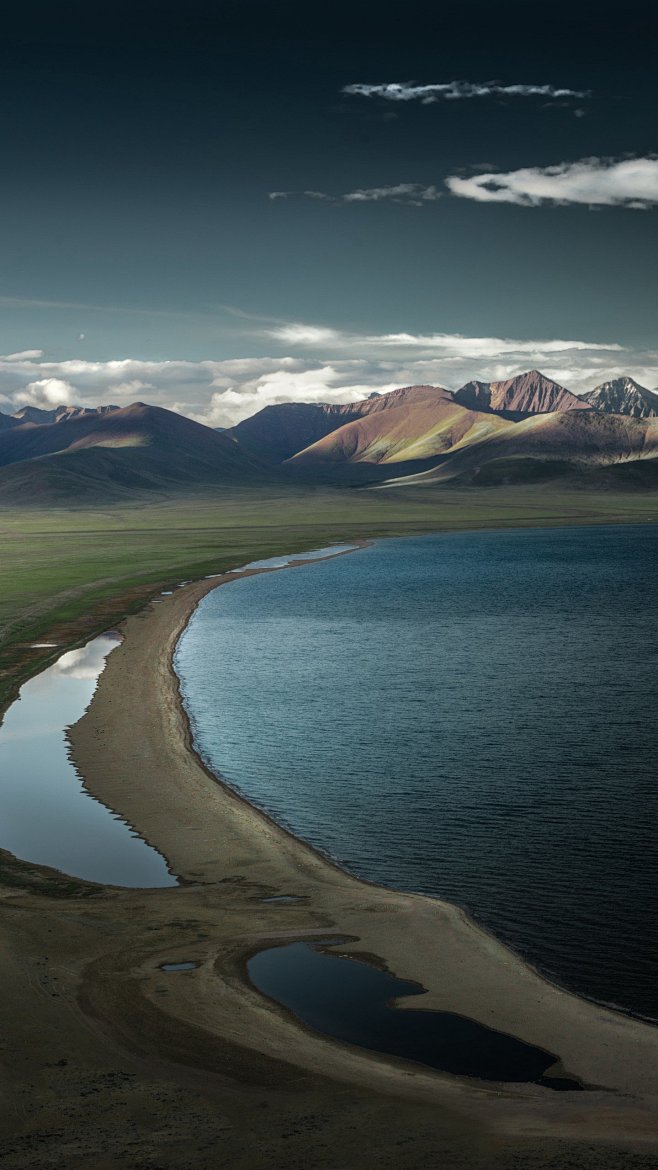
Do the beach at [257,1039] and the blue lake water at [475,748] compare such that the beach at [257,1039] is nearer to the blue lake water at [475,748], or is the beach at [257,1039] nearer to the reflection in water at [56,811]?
the reflection in water at [56,811]

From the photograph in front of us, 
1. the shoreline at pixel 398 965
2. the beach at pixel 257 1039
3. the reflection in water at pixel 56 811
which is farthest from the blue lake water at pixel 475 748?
the reflection in water at pixel 56 811

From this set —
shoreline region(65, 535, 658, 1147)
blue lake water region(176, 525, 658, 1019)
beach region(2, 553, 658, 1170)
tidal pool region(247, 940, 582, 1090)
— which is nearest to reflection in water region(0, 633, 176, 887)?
shoreline region(65, 535, 658, 1147)

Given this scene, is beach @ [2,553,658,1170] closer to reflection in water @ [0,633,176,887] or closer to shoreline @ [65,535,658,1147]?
shoreline @ [65,535,658,1147]

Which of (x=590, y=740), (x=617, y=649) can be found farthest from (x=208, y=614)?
(x=590, y=740)

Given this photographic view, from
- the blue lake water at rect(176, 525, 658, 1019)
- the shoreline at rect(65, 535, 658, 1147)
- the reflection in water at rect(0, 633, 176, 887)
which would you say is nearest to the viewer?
the shoreline at rect(65, 535, 658, 1147)

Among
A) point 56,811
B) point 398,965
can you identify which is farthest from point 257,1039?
point 56,811

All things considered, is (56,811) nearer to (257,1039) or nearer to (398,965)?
(398,965)
